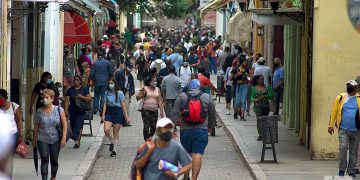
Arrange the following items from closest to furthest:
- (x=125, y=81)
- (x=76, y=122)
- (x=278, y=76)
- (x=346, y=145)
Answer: (x=346, y=145) < (x=76, y=122) < (x=278, y=76) < (x=125, y=81)

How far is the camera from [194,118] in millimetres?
15297

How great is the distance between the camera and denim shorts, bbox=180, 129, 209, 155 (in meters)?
15.3

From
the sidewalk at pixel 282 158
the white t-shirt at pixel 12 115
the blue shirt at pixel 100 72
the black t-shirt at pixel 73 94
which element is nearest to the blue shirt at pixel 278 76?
the sidewalk at pixel 282 158

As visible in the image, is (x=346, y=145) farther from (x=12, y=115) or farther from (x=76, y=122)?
(x=76, y=122)

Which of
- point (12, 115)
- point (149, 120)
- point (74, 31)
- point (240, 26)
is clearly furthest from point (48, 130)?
point (240, 26)

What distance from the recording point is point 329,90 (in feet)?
59.6

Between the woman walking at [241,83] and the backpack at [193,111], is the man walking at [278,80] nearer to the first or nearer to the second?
the woman walking at [241,83]

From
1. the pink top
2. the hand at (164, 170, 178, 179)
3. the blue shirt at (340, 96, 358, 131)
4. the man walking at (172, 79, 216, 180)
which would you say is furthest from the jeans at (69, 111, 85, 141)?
the hand at (164, 170, 178, 179)

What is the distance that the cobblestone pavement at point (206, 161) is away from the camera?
17.4m

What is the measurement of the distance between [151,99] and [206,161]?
5.39 ft

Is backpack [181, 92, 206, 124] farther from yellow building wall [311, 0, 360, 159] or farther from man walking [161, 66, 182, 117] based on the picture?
man walking [161, 66, 182, 117]

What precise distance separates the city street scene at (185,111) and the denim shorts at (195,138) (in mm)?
25

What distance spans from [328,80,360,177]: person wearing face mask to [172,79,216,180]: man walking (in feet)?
6.40

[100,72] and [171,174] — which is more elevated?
[100,72]
